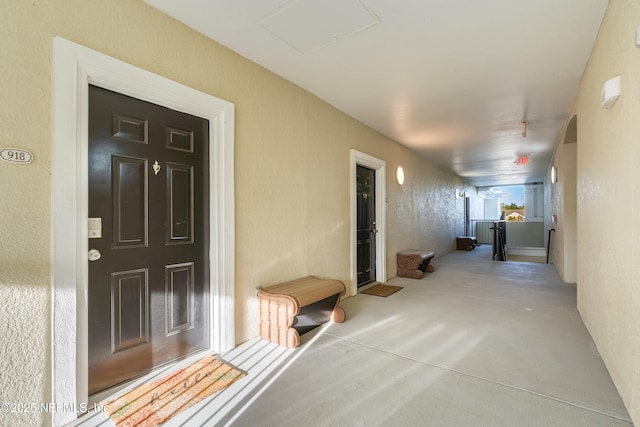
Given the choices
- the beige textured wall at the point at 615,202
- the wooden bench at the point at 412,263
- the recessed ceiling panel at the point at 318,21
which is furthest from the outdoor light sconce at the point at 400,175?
the recessed ceiling panel at the point at 318,21

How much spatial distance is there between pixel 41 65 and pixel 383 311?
11.7ft

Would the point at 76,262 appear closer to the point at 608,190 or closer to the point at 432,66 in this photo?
the point at 432,66

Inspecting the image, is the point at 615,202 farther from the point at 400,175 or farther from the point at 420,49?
the point at 400,175

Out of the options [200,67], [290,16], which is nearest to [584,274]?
[290,16]

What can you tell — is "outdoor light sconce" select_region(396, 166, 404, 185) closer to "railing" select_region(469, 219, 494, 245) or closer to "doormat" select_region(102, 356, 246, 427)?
"doormat" select_region(102, 356, 246, 427)

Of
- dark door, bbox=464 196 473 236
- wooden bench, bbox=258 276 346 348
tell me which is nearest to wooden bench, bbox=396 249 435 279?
wooden bench, bbox=258 276 346 348

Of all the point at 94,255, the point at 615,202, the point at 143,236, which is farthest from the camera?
the point at 143,236

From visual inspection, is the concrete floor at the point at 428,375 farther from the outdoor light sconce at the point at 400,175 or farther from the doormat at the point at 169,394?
the outdoor light sconce at the point at 400,175

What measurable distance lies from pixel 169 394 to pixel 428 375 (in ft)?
5.82

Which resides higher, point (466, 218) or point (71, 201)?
point (71, 201)

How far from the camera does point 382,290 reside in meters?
4.31

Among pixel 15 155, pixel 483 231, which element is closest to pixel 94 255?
pixel 15 155

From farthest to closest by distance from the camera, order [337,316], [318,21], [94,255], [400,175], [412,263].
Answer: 1. [400,175]
2. [412,263]
3. [337,316]
4. [318,21]
5. [94,255]

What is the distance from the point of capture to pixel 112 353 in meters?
1.80
